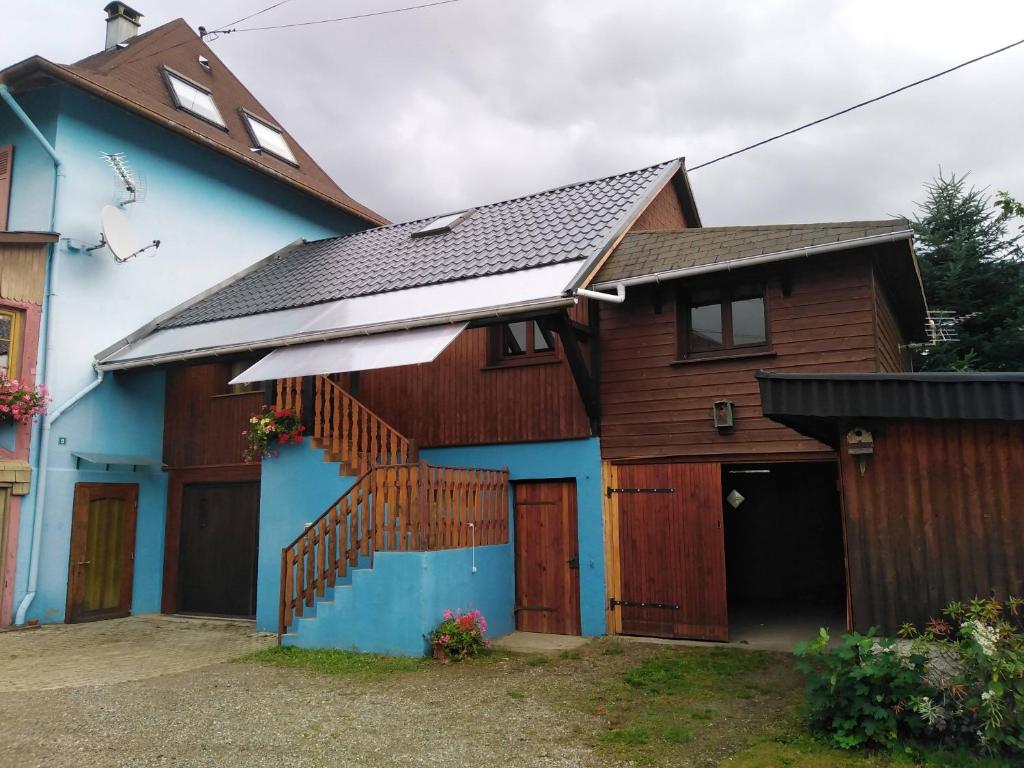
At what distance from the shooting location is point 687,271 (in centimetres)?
863

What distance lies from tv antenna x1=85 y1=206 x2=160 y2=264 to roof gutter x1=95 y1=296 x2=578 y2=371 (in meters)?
1.71

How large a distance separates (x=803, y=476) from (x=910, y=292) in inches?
168

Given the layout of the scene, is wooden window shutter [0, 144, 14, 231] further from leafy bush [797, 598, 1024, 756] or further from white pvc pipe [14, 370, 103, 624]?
leafy bush [797, 598, 1024, 756]

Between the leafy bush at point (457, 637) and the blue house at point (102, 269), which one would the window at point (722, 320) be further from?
the blue house at point (102, 269)

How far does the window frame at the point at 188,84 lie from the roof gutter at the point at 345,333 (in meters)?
5.33

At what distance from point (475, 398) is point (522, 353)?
911 mm

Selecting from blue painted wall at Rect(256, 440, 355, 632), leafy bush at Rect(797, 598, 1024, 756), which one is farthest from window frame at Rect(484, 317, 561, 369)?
leafy bush at Rect(797, 598, 1024, 756)

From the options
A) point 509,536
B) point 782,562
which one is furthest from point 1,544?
point 782,562

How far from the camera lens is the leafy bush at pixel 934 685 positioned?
14.0ft

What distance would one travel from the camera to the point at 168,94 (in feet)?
46.5

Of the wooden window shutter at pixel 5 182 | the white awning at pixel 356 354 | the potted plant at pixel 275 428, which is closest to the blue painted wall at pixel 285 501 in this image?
the potted plant at pixel 275 428

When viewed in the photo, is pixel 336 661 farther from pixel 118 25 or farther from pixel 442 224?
pixel 118 25

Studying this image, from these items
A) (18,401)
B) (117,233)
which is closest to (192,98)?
(117,233)

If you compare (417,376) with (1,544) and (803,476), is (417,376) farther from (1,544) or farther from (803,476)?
(803,476)
